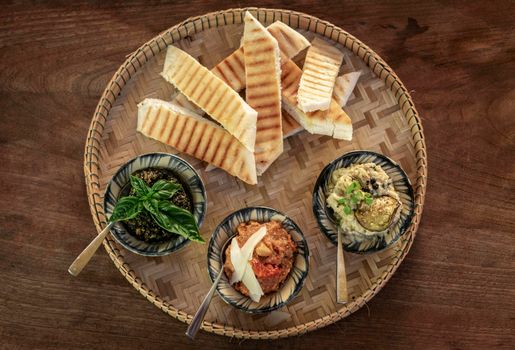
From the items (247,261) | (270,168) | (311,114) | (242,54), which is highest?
(242,54)

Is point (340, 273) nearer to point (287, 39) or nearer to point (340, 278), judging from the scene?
point (340, 278)

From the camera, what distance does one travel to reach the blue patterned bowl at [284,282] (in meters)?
2.99

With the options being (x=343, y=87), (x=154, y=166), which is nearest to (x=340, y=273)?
(x=343, y=87)

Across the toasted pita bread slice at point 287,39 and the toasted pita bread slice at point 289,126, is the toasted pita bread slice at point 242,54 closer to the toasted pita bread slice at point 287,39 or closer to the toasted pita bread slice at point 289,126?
the toasted pita bread slice at point 287,39

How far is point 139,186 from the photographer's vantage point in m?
2.89

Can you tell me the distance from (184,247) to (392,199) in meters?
1.14

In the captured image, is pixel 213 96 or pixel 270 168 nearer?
pixel 213 96

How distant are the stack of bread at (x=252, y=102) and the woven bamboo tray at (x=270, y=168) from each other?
0.10 metres

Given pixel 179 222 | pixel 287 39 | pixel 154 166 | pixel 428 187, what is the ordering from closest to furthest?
pixel 179 222
pixel 154 166
pixel 287 39
pixel 428 187

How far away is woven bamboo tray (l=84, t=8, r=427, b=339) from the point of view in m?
3.19

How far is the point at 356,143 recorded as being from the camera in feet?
10.7

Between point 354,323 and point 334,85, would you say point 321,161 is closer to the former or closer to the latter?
point 334,85

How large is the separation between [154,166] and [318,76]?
39.6 inches

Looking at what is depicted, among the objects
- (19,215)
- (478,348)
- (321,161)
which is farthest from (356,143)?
(19,215)
